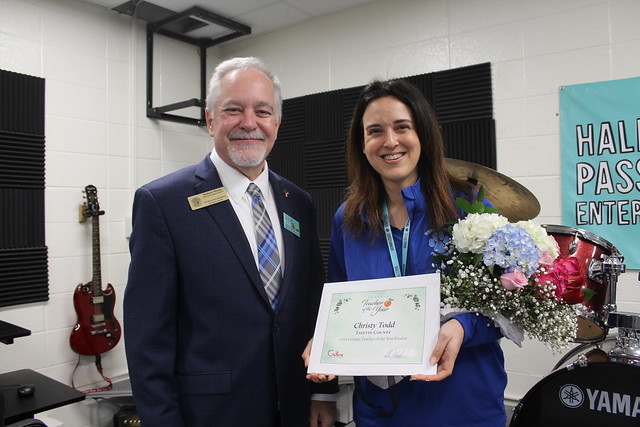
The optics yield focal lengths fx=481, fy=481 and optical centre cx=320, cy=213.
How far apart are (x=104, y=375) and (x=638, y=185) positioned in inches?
163

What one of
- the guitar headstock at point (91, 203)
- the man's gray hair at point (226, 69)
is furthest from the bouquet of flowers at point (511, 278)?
the guitar headstock at point (91, 203)

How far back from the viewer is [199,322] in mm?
1652

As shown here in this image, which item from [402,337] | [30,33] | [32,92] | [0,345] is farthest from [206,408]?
[30,33]

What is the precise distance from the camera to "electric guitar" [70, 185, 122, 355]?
12.1 ft

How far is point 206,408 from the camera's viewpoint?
5.30 feet

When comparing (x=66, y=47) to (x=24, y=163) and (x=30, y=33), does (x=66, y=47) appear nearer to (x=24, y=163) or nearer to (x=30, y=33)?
(x=30, y=33)

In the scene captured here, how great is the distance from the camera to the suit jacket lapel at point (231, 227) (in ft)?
5.51

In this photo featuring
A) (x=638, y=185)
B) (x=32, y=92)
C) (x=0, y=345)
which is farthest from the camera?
(x=32, y=92)

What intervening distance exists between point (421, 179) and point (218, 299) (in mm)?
860

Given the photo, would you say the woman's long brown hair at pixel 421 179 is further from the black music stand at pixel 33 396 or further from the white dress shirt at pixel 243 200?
the black music stand at pixel 33 396

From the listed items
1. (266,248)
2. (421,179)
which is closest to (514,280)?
(421,179)

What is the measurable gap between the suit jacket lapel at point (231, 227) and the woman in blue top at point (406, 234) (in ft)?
1.15

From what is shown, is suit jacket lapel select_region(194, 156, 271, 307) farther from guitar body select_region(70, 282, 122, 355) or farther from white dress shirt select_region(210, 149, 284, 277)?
guitar body select_region(70, 282, 122, 355)

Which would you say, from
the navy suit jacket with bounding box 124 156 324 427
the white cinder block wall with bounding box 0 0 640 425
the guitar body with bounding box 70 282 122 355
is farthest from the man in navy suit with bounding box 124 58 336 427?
the guitar body with bounding box 70 282 122 355
